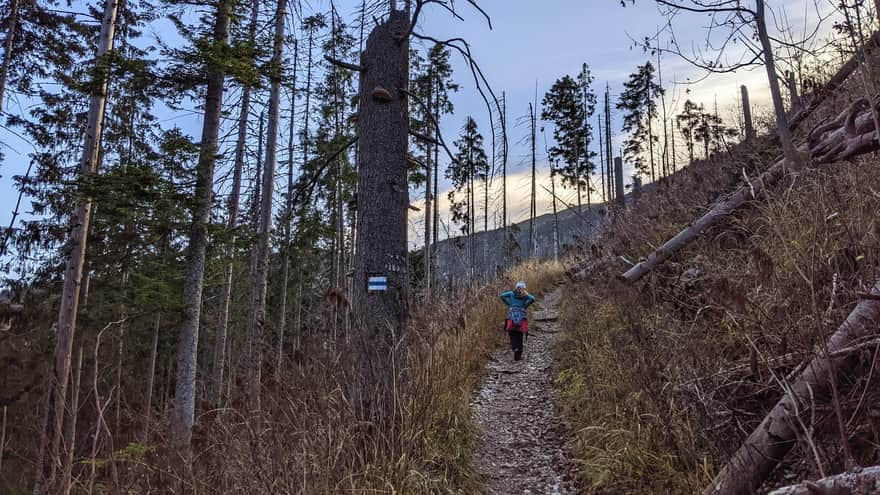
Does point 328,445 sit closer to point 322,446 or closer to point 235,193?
point 322,446

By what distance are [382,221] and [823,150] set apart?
3.25 metres

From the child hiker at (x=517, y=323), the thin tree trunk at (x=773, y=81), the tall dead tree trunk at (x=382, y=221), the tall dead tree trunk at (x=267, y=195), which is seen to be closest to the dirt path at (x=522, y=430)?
the child hiker at (x=517, y=323)

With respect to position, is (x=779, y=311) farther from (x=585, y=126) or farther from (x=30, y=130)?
(x=585, y=126)

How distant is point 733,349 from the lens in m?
3.07

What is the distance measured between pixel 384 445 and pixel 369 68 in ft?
9.68

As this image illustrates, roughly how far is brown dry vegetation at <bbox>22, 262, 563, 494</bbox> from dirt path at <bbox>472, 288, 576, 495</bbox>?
1.12 ft

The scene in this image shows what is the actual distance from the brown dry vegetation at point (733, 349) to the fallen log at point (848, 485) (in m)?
0.09

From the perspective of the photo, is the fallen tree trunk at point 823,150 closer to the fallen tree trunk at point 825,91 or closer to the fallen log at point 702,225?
the fallen log at point 702,225

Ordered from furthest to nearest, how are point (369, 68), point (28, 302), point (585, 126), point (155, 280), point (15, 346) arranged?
1. point (585, 126)
2. point (28, 302)
3. point (15, 346)
4. point (155, 280)
5. point (369, 68)

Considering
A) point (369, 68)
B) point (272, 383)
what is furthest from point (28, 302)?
point (369, 68)

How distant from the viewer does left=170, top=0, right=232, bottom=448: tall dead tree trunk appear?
832 centimetres

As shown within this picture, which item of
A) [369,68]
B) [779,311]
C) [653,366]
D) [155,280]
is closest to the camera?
[779,311]

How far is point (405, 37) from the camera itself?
11.3 feet

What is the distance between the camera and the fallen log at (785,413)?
1.87 m
